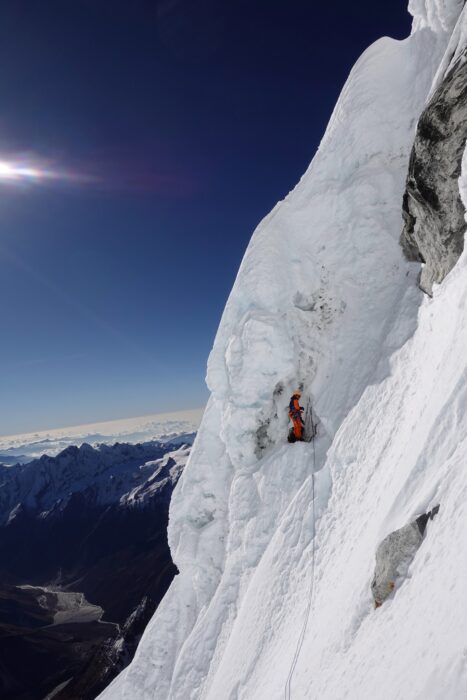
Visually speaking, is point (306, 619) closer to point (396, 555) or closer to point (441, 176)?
point (396, 555)

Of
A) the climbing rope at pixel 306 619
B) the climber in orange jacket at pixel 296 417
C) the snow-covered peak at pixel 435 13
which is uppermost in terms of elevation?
the snow-covered peak at pixel 435 13

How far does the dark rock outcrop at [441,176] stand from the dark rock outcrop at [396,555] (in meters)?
7.76

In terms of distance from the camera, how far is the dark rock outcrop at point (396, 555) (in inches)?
243

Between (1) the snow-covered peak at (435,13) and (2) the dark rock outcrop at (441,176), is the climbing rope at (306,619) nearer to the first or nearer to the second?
(2) the dark rock outcrop at (441,176)

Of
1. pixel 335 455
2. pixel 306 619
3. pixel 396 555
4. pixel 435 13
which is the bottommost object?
pixel 306 619

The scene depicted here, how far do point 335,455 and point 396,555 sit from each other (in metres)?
6.34

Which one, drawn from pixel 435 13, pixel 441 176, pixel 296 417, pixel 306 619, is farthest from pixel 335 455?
pixel 435 13

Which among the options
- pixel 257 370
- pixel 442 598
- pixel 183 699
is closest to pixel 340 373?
pixel 257 370

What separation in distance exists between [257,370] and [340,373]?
148 inches

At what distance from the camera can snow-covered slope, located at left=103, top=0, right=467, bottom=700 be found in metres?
5.94

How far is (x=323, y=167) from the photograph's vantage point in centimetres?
1859

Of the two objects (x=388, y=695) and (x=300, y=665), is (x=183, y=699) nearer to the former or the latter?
(x=300, y=665)

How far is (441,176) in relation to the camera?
37.7 ft

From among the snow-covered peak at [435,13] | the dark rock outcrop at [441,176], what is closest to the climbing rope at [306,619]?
the dark rock outcrop at [441,176]
